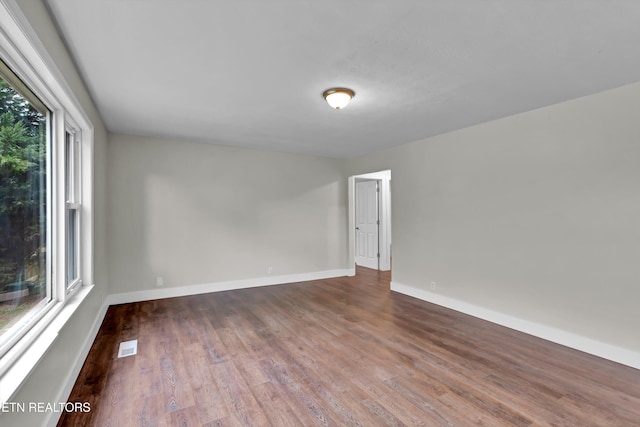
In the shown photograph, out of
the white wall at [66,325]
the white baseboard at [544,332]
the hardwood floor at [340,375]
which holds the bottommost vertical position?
the hardwood floor at [340,375]

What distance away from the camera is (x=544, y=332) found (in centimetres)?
321

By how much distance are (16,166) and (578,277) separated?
4.44 metres

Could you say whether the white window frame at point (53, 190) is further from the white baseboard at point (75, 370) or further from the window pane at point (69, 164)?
the white baseboard at point (75, 370)

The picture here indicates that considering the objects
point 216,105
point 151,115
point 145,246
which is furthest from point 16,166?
point 145,246

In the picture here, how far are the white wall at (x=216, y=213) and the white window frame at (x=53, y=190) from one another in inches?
59.7

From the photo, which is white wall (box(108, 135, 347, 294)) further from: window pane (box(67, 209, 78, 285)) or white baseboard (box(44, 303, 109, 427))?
window pane (box(67, 209, 78, 285))

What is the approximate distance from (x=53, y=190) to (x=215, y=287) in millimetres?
3181

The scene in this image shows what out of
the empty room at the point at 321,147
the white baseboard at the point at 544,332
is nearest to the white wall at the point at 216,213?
the empty room at the point at 321,147

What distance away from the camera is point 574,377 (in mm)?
2451

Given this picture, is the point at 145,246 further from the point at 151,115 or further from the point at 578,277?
the point at 578,277

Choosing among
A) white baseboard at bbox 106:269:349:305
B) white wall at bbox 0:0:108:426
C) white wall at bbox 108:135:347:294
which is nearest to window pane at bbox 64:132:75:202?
white wall at bbox 0:0:108:426

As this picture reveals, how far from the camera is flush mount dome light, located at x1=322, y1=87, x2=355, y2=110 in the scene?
Result: 2766 mm

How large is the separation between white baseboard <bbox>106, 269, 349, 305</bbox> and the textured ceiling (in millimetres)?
2504

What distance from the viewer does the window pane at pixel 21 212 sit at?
59.2 inches
